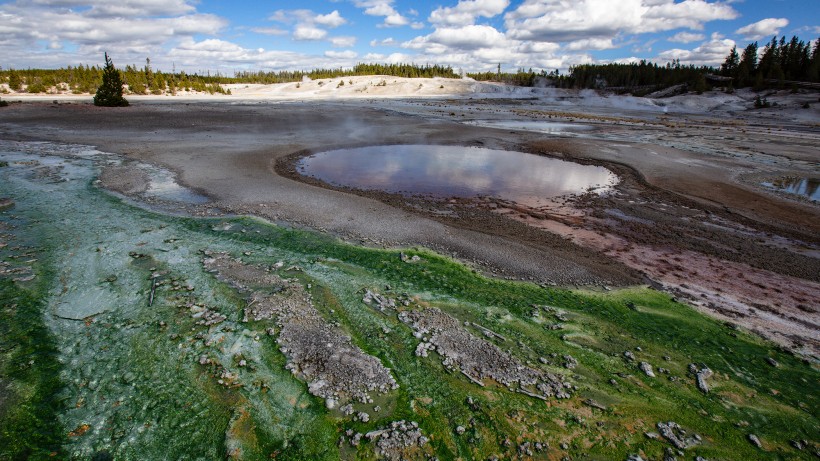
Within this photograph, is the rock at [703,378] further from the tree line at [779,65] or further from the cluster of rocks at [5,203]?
the tree line at [779,65]

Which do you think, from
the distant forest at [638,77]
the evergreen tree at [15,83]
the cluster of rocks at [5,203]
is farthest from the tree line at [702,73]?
the evergreen tree at [15,83]

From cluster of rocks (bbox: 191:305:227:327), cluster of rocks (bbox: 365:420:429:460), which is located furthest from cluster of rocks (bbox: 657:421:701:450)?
cluster of rocks (bbox: 191:305:227:327)

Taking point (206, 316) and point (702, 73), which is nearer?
point (206, 316)

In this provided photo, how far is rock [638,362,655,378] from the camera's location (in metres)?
5.14

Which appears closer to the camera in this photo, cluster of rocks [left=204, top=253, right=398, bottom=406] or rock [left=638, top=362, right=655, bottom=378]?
cluster of rocks [left=204, top=253, right=398, bottom=406]

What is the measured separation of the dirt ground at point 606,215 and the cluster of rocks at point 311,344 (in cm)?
274

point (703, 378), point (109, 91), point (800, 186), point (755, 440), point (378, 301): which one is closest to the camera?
point (755, 440)

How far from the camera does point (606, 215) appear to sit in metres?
11.3

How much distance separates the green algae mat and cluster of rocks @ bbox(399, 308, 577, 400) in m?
0.03

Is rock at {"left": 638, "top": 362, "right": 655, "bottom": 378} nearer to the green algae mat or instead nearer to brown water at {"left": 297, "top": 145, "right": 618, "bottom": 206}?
the green algae mat

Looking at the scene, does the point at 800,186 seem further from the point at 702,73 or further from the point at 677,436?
the point at 702,73

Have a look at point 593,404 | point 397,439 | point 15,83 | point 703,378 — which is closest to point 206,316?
point 397,439

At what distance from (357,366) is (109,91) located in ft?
141

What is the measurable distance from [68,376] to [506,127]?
30.5 meters
